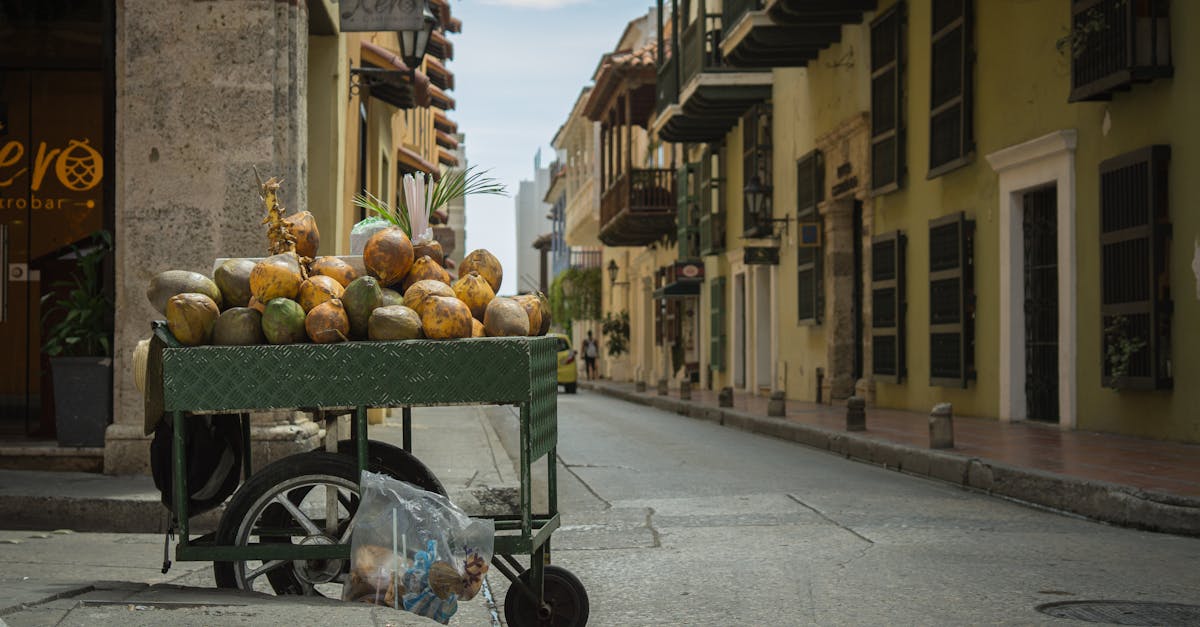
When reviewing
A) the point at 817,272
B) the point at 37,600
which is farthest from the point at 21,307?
the point at 817,272

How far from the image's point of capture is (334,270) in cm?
480

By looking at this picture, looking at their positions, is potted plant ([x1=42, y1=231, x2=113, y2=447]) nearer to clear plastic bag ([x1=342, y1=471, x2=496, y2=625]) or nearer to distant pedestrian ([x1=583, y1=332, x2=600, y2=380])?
clear plastic bag ([x1=342, y1=471, x2=496, y2=625])

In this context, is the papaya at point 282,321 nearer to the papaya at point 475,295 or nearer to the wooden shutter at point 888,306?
the papaya at point 475,295

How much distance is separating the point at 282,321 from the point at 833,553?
3266mm

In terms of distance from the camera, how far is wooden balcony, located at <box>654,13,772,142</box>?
26078 millimetres

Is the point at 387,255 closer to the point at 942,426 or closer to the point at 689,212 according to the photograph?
the point at 942,426

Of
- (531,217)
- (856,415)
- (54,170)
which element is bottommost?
(856,415)

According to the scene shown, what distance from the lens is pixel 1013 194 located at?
14.6m

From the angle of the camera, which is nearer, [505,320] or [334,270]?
[505,320]

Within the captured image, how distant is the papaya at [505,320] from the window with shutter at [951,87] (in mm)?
11869

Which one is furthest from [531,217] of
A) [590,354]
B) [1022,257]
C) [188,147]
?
[188,147]

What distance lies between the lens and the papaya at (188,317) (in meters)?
4.34

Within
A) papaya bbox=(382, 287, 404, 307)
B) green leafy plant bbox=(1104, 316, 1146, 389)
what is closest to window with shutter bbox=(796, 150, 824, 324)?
green leafy plant bbox=(1104, 316, 1146, 389)

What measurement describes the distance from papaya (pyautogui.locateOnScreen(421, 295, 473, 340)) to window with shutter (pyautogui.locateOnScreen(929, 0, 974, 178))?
475 inches
